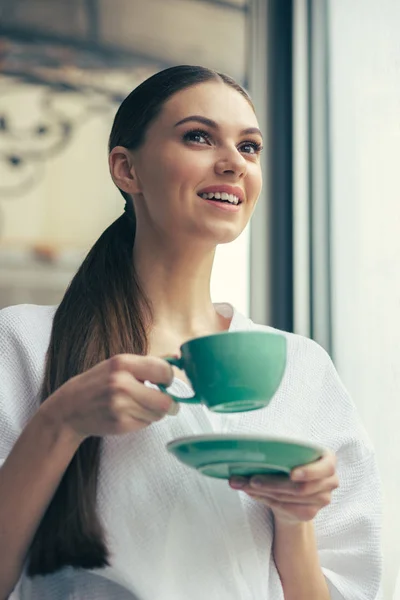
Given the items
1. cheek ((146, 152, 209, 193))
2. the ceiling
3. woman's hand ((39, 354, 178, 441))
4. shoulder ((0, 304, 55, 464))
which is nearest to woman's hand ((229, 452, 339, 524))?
woman's hand ((39, 354, 178, 441))

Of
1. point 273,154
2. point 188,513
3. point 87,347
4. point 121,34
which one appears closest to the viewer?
point 188,513

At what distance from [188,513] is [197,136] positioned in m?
0.55

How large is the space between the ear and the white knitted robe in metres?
0.24

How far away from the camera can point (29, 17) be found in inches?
98.0

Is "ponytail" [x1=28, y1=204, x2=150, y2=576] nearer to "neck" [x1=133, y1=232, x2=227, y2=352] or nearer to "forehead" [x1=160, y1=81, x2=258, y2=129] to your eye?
"neck" [x1=133, y1=232, x2=227, y2=352]

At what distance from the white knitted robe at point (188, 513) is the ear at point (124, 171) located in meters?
0.24

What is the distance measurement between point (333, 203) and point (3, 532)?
3.54ft

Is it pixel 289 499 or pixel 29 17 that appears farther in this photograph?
pixel 29 17

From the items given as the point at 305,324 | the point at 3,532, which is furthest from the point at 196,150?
the point at 305,324

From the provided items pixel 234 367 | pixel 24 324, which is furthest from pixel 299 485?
pixel 24 324

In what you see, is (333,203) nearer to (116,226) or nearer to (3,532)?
(116,226)

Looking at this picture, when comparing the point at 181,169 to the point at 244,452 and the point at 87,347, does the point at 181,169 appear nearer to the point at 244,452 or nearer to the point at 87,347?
the point at 87,347

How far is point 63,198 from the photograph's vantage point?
2.50m

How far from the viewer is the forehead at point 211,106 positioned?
1.29 meters
